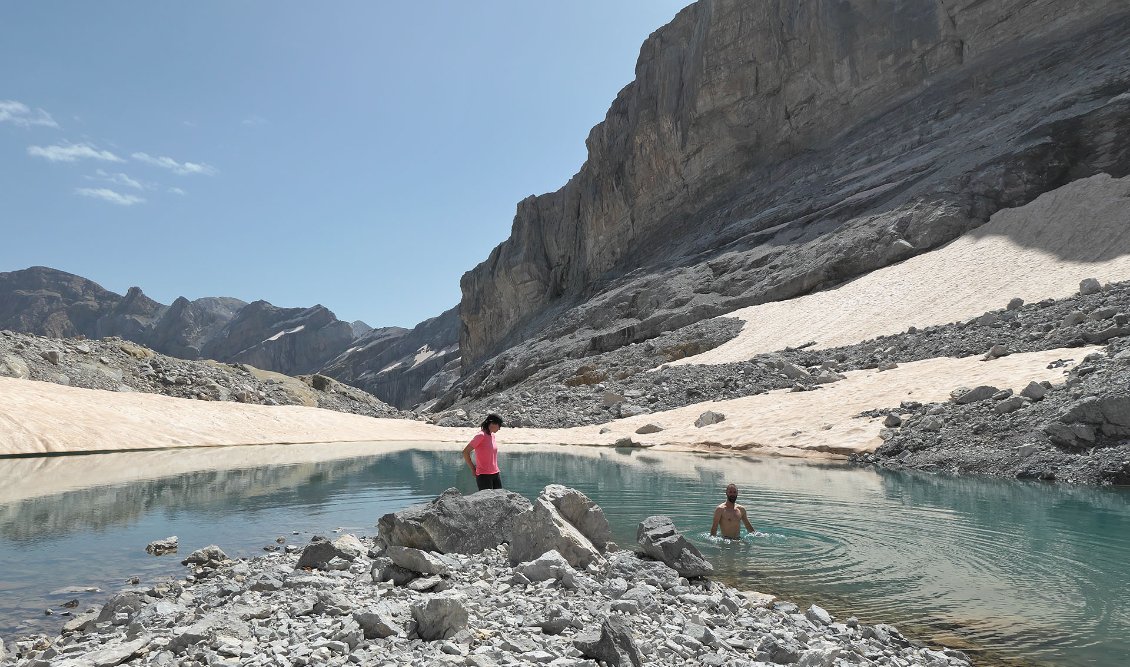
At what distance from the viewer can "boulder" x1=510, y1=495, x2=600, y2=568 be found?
880 centimetres

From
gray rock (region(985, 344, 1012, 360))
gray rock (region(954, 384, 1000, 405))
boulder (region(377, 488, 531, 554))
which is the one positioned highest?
gray rock (region(985, 344, 1012, 360))

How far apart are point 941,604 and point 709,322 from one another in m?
51.3

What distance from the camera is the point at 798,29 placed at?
272ft

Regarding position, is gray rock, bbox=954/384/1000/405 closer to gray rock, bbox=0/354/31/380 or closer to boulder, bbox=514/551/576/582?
boulder, bbox=514/551/576/582

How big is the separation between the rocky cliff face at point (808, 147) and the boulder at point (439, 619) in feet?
188

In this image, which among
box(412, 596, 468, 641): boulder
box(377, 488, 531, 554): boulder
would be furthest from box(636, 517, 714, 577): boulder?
box(412, 596, 468, 641): boulder

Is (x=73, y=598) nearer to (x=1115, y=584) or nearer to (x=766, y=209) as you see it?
(x=1115, y=584)

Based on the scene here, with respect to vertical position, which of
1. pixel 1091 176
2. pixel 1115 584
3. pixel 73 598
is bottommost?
pixel 1115 584

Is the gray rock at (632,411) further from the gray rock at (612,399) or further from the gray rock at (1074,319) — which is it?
the gray rock at (1074,319)

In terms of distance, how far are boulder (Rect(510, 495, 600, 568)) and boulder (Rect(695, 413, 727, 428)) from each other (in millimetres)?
25617

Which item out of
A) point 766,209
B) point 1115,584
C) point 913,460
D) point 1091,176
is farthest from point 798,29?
point 1115,584

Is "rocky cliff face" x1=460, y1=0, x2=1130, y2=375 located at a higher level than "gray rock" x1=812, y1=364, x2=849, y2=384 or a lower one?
higher

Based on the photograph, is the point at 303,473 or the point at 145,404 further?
the point at 145,404

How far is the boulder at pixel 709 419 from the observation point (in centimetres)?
3397
